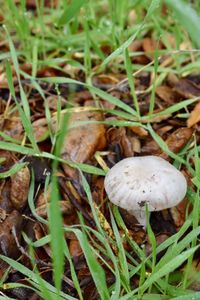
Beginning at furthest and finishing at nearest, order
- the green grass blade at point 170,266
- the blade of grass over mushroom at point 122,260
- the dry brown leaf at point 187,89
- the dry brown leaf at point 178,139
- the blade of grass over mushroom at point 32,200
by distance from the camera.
Result: the dry brown leaf at point 187,89
the dry brown leaf at point 178,139
the blade of grass over mushroom at point 32,200
the blade of grass over mushroom at point 122,260
the green grass blade at point 170,266

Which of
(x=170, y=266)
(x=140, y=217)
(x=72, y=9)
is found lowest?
(x=140, y=217)

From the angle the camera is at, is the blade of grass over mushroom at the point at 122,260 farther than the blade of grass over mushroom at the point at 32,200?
No

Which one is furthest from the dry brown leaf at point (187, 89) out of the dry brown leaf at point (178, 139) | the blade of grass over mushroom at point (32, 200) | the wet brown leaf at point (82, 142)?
the blade of grass over mushroom at point (32, 200)

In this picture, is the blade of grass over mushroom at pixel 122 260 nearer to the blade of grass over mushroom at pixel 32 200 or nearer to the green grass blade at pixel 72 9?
the blade of grass over mushroom at pixel 32 200

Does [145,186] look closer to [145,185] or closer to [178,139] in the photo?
[145,185]

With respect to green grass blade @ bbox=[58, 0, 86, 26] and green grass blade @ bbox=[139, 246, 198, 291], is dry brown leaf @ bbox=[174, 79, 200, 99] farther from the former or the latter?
green grass blade @ bbox=[139, 246, 198, 291]

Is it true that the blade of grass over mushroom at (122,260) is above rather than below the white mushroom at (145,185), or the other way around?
below

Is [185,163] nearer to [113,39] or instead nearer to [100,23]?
[113,39]

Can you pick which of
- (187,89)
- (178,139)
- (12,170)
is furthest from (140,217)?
(187,89)
